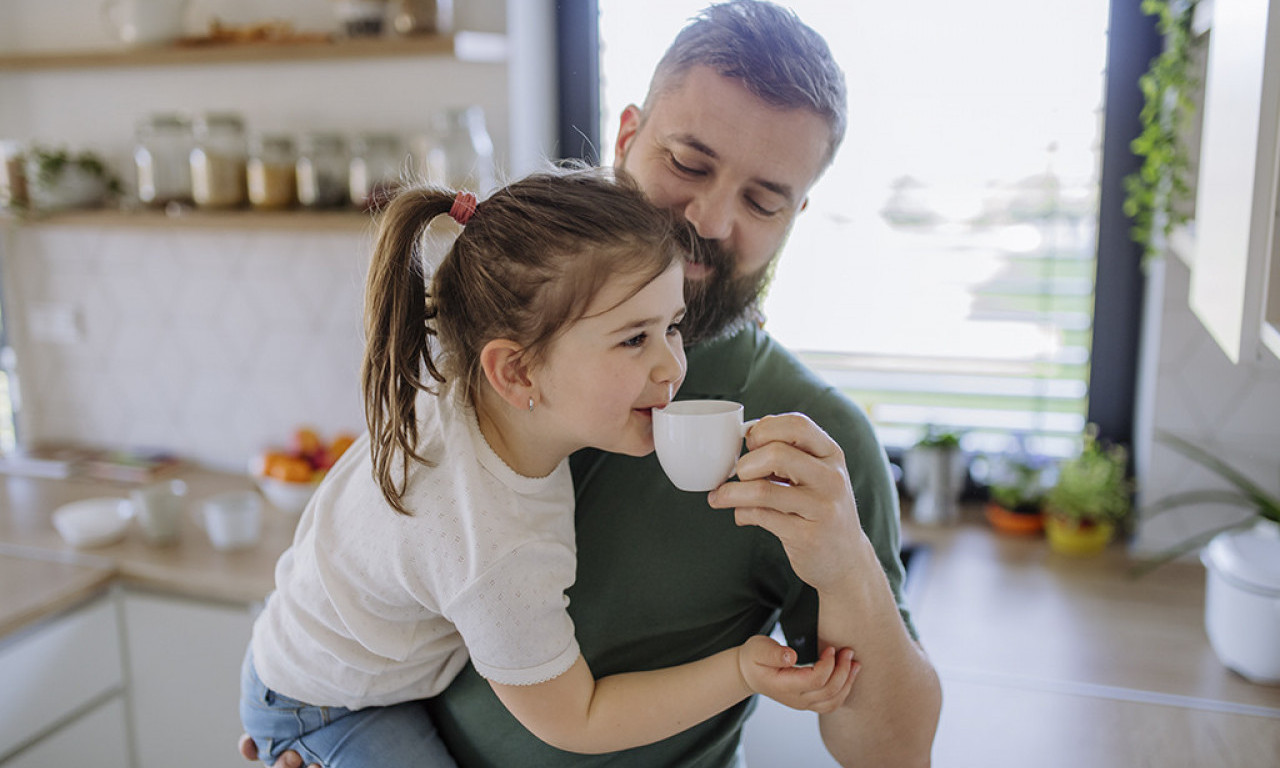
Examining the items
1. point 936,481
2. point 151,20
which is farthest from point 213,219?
point 936,481

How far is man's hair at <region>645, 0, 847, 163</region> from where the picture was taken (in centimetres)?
108

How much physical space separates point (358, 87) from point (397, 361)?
1.75 metres

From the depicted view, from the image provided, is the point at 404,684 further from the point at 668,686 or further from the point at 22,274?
the point at 22,274

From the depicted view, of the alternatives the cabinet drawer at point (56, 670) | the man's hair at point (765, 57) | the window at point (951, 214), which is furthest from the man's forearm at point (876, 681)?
the cabinet drawer at point (56, 670)

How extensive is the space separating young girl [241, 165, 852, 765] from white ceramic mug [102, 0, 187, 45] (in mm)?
1816

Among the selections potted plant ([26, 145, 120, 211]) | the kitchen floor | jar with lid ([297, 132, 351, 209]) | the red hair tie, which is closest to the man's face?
the red hair tie

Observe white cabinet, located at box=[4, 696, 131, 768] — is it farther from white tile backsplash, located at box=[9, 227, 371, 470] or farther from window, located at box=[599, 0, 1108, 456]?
window, located at box=[599, 0, 1108, 456]

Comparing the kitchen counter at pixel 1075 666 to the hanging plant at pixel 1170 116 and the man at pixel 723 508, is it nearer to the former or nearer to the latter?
the man at pixel 723 508

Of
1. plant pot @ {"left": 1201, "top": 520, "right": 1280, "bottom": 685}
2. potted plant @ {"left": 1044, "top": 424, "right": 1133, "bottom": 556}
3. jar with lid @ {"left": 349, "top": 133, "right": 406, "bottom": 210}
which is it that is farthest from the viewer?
jar with lid @ {"left": 349, "top": 133, "right": 406, "bottom": 210}

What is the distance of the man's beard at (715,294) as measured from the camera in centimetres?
113

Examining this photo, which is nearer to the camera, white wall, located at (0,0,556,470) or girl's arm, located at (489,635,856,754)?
girl's arm, located at (489,635,856,754)

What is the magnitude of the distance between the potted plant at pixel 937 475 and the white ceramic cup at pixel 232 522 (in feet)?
4.99

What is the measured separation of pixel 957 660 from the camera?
1729 millimetres

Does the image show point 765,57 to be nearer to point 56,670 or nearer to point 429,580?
point 429,580
